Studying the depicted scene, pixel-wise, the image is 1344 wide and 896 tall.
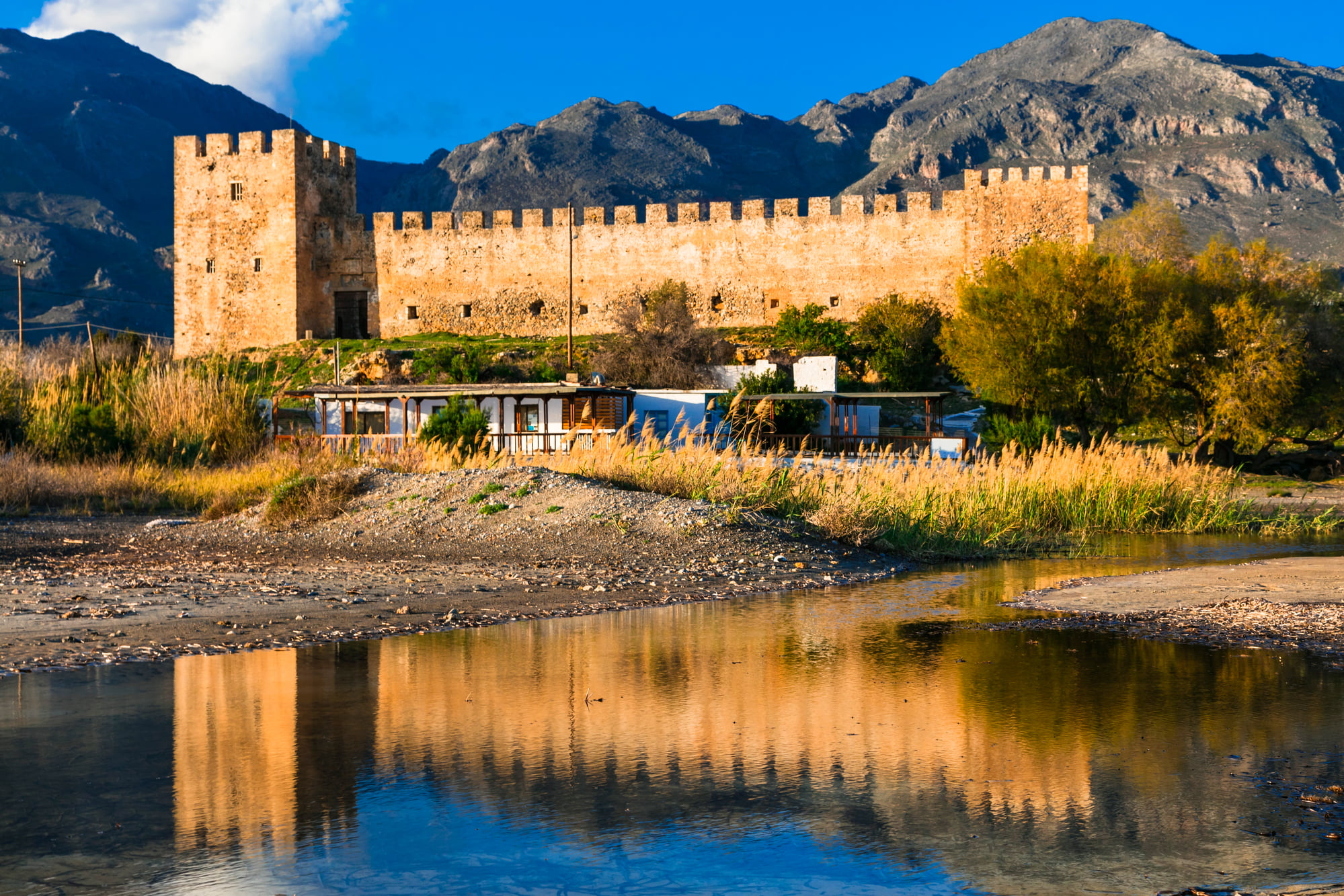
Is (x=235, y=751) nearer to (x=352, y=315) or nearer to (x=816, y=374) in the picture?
(x=816, y=374)

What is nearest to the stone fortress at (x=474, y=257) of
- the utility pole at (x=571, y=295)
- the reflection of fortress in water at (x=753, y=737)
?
the utility pole at (x=571, y=295)

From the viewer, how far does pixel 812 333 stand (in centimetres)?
4156

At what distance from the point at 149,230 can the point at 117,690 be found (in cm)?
12265

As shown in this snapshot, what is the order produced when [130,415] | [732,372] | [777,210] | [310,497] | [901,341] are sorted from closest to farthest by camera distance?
[310,497] → [130,415] → [732,372] → [901,341] → [777,210]

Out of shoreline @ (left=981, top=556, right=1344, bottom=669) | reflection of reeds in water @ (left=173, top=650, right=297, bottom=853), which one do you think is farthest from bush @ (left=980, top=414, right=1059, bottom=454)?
reflection of reeds in water @ (left=173, top=650, right=297, bottom=853)

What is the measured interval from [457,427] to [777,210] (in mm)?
26849

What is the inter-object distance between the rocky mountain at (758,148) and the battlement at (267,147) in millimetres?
50505

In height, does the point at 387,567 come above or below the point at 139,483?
below

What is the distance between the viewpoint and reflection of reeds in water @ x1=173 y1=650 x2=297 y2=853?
4234mm

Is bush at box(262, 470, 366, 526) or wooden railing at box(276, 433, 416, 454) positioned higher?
wooden railing at box(276, 433, 416, 454)

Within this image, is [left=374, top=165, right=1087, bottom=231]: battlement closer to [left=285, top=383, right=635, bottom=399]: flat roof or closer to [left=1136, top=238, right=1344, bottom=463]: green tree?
[left=1136, top=238, right=1344, bottom=463]: green tree

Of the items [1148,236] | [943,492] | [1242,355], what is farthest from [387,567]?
[1148,236]

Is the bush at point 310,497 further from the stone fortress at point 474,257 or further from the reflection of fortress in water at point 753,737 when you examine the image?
the stone fortress at point 474,257

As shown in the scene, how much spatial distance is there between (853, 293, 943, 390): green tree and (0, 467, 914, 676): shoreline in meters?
24.3
